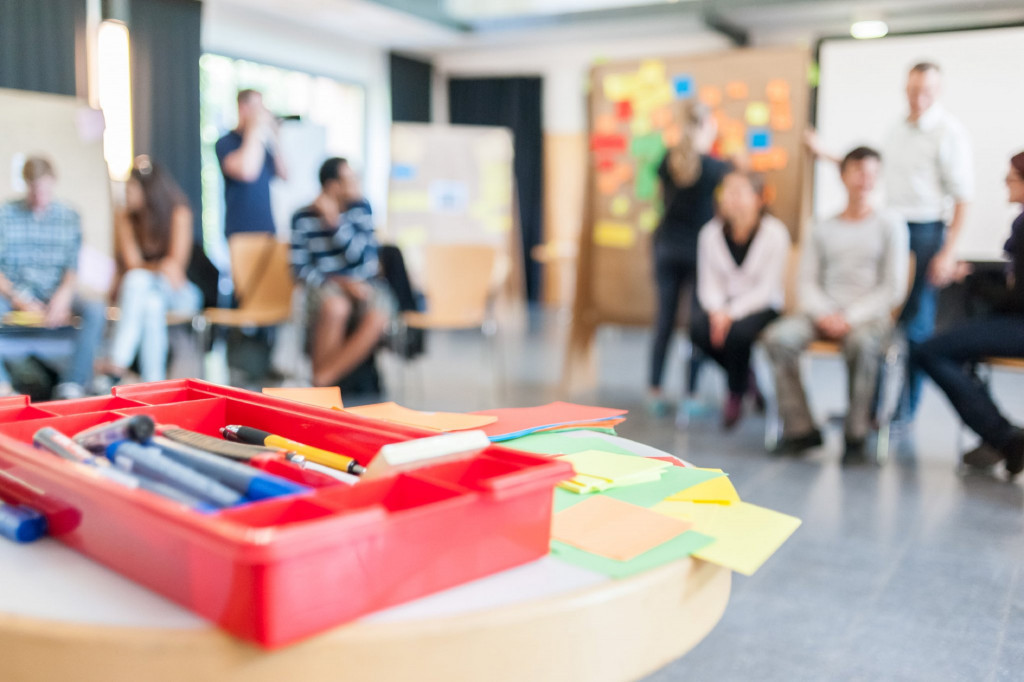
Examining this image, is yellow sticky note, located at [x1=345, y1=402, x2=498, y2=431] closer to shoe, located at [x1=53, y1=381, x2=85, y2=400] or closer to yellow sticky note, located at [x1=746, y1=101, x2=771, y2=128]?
shoe, located at [x1=53, y1=381, x2=85, y2=400]

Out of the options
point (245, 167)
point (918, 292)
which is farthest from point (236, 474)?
point (245, 167)

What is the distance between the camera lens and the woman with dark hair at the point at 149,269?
4008 mm

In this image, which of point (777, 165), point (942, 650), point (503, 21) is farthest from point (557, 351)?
point (942, 650)

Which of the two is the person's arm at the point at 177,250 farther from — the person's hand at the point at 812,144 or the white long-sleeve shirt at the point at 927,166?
the white long-sleeve shirt at the point at 927,166

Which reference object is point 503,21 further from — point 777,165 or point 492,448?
point 492,448

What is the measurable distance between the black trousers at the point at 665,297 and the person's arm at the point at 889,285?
0.86 m

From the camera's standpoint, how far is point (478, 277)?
477 centimetres

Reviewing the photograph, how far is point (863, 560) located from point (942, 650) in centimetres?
51

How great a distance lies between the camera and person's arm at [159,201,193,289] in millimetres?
4188

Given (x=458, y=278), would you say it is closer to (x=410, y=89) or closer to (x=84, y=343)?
(x=84, y=343)

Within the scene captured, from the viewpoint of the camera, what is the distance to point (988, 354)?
3.17 metres

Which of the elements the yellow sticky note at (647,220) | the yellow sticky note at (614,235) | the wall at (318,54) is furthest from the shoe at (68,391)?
the wall at (318,54)

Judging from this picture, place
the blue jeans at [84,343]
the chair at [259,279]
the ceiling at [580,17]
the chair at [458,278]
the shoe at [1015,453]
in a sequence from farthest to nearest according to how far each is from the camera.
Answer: the ceiling at [580,17] < the chair at [458,278] < the chair at [259,279] < the blue jeans at [84,343] < the shoe at [1015,453]

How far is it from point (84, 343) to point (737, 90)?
3.12 metres
